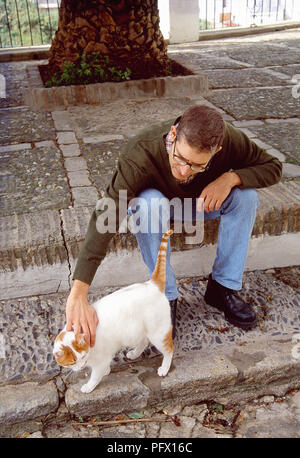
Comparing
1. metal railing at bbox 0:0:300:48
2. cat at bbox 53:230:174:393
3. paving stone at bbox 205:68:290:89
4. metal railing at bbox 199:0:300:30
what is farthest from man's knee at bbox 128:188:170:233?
metal railing at bbox 199:0:300:30

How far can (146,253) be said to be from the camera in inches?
90.2

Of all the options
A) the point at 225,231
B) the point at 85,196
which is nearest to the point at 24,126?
the point at 85,196

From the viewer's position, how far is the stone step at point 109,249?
252cm

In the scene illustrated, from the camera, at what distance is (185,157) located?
1881 mm

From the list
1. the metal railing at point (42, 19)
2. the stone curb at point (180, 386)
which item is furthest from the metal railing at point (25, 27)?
the stone curb at point (180, 386)

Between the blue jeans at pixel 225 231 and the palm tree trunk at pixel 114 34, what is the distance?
12.3ft

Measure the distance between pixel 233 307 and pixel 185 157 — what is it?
954 mm

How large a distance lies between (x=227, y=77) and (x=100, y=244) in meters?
4.93

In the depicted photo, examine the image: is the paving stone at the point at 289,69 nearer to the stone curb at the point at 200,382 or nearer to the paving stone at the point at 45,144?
the paving stone at the point at 45,144

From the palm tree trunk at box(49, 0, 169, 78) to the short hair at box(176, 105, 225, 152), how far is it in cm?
397

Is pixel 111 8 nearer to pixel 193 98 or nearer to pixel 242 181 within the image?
pixel 193 98

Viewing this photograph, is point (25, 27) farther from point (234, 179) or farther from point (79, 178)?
point (234, 179)

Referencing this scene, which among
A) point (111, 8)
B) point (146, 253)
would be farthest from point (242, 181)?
point (111, 8)
